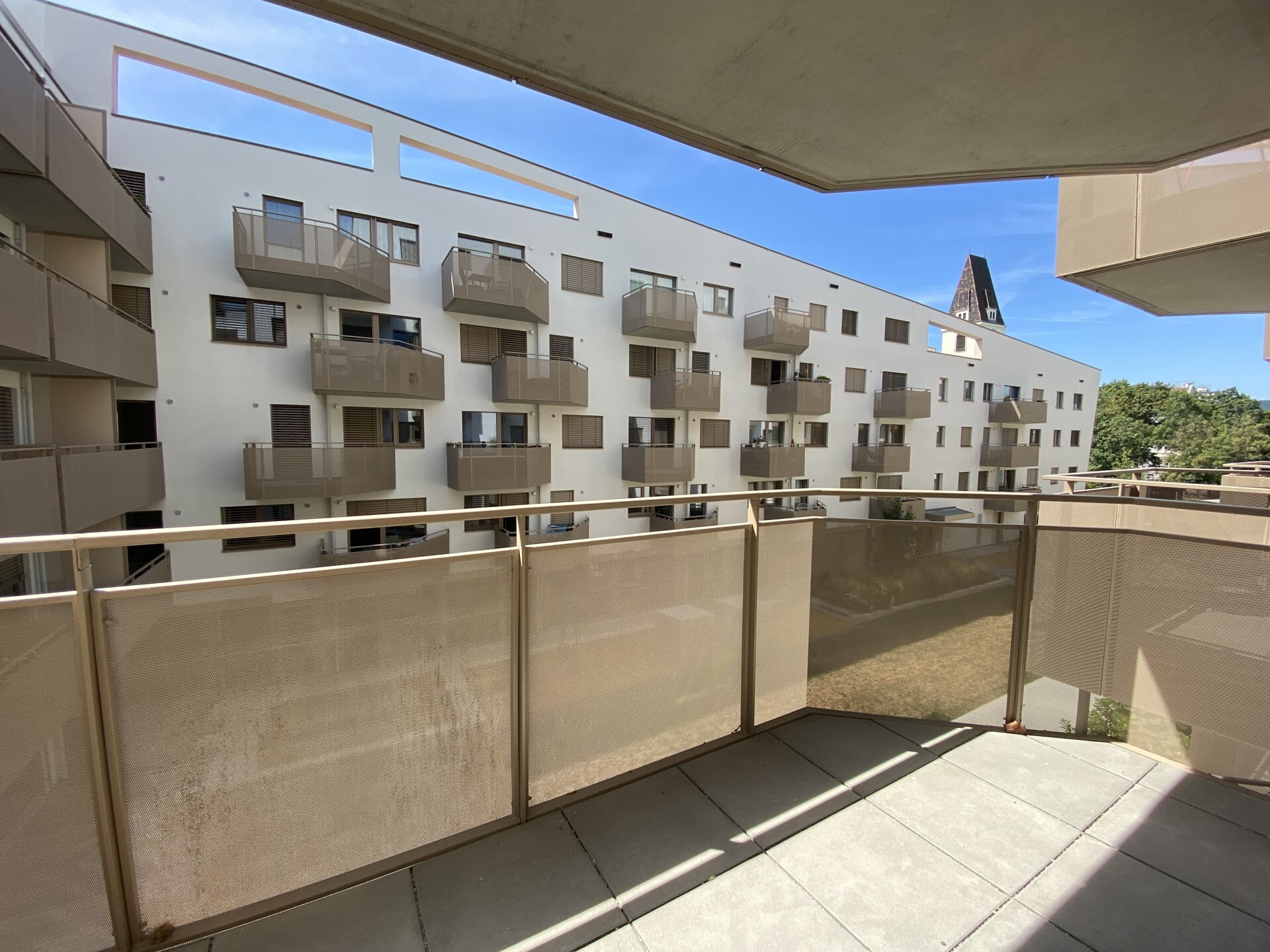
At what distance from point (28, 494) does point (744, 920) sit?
901cm

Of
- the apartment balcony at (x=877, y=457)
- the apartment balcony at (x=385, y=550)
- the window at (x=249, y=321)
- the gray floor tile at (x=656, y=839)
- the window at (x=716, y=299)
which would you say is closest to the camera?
the gray floor tile at (x=656, y=839)

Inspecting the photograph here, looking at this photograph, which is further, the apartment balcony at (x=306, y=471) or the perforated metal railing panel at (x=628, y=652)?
the apartment balcony at (x=306, y=471)

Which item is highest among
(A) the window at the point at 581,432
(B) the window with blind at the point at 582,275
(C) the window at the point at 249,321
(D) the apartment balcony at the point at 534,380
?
(B) the window with blind at the point at 582,275

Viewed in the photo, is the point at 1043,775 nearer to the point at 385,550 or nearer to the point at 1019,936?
the point at 1019,936

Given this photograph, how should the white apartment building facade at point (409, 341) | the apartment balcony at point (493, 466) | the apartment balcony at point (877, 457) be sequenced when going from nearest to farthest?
the white apartment building facade at point (409, 341) → the apartment balcony at point (493, 466) → the apartment balcony at point (877, 457)

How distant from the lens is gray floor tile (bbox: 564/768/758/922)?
1978 millimetres

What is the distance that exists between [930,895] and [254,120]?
645 inches

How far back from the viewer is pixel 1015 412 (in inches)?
1008

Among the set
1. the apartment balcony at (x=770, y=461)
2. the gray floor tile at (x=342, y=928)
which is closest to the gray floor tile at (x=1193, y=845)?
the gray floor tile at (x=342, y=928)

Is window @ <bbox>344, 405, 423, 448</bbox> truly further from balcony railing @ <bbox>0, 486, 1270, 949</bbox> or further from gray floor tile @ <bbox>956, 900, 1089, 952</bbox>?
gray floor tile @ <bbox>956, 900, 1089, 952</bbox>

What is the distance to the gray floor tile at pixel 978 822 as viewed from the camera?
2.11 metres

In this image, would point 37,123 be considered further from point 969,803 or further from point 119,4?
point 969,803

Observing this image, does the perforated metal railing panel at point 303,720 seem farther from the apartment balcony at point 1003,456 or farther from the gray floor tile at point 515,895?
the apartment balcony at point 1003,456

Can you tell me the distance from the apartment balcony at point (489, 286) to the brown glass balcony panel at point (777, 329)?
25.6ft
